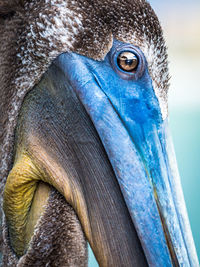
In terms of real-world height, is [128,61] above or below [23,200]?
above

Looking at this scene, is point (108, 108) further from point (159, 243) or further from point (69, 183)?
point (159, 243)

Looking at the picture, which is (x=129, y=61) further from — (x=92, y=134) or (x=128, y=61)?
(x=92, y=134)

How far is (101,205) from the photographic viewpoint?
1052mm

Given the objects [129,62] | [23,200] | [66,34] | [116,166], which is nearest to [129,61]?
[129,62]

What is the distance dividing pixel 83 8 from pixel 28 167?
517 mm

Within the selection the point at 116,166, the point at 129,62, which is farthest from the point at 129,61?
the point at 116,166

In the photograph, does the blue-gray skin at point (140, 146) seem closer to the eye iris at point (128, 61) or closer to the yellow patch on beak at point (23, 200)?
the eye iris at point (128, 61)

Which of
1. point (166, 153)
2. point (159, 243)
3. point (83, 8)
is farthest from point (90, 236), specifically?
point (83, 8)

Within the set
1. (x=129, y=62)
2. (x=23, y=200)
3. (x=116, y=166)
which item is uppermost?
(x=129, y=62)

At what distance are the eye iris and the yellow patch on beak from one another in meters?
0.43

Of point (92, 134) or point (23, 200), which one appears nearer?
point (92, 134)

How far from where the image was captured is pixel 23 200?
1.21 metres

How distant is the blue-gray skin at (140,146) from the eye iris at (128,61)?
0.01m

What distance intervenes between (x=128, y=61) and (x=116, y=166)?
307mm
